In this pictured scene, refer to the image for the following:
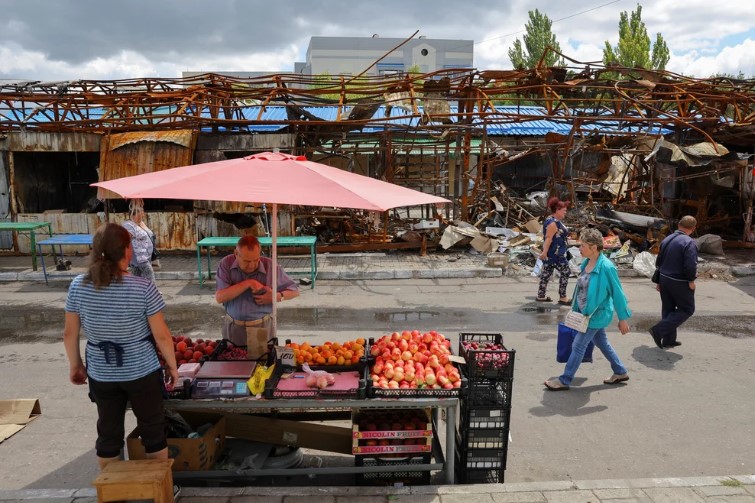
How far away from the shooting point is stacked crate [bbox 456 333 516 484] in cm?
401

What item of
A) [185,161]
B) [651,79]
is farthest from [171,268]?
[651,79]

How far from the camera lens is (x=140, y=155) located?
44.8 feet

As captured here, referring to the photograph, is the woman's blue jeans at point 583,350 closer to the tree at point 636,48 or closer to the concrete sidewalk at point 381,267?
the concrete sidewalk at point 381,267

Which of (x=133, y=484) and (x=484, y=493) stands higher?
(x=133, y=484)

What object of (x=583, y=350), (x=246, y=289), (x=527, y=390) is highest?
(x=246, y=289)

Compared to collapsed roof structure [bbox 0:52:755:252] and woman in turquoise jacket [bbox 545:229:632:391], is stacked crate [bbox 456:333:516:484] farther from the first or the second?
collapsed roof structure [bbox 0:52:755:252]

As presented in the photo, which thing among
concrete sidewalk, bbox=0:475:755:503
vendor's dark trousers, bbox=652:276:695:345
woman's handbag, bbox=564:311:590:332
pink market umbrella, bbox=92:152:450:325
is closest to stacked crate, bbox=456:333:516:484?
concrete sidewalk, bbox=0:475:755:503

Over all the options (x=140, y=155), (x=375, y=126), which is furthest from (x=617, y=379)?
(x=140, y=155)

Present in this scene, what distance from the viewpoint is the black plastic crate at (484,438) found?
159 inches

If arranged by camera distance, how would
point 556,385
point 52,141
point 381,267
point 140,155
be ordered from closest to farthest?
point 556,385, point 381,267, point 140,155, point 52,141

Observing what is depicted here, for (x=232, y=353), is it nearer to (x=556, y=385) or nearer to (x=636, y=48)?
(x=556, y=385)

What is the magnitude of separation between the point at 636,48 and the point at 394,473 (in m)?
42.6

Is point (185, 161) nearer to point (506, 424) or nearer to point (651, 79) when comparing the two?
point (506, 424)

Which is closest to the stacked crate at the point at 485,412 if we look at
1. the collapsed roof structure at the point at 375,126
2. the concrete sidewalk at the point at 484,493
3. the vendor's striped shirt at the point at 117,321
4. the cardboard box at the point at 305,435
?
the concrete sidewalk at the point at 484,493
